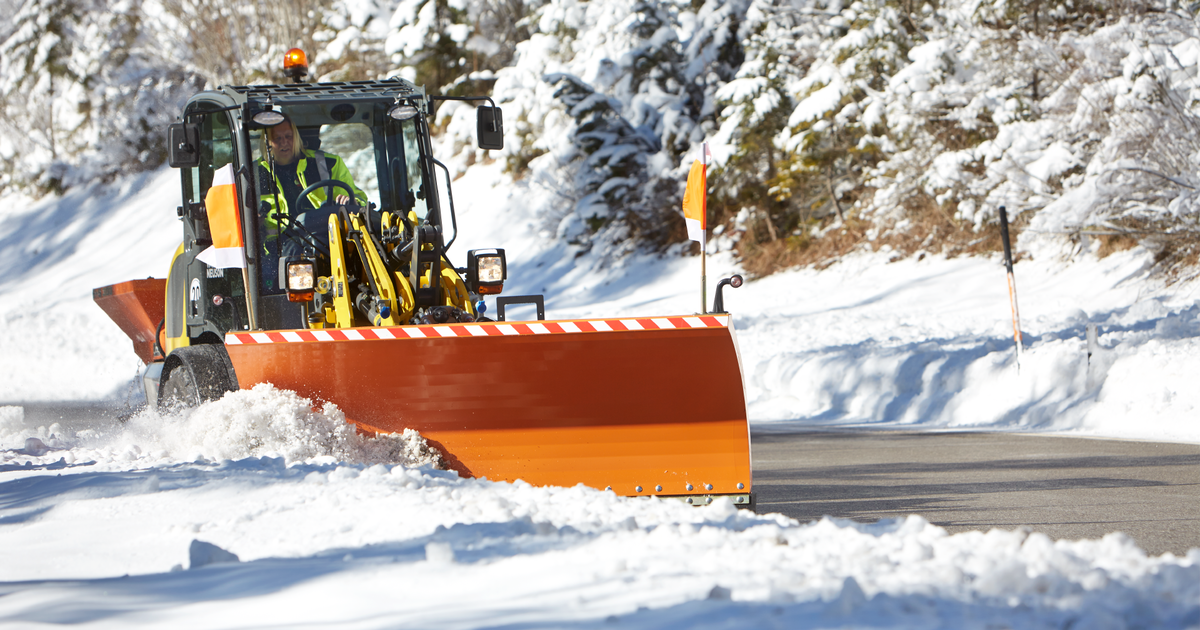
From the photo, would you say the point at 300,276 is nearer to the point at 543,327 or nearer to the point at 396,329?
the point at 396,329

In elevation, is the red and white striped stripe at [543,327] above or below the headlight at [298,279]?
below

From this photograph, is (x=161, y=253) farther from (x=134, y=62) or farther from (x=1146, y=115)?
(x=1146, y=115)

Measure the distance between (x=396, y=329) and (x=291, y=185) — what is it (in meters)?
1.89

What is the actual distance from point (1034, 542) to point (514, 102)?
26.8 meters

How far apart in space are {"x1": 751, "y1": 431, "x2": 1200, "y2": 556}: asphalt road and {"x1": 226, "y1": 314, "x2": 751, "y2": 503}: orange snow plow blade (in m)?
0.67

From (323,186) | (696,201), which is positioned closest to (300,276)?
(323,186)

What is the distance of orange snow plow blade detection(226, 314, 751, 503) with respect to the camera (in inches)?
236

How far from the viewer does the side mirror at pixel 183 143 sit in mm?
7023

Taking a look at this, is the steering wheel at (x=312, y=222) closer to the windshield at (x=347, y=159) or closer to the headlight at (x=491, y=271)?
the windshield at (x=347, y=159)

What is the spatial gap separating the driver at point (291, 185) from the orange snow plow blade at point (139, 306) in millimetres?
2512

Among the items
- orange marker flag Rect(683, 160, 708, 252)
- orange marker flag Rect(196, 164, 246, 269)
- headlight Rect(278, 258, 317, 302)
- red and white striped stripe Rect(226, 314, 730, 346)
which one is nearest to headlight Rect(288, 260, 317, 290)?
headlight Rect(278, 258, 317, 302)

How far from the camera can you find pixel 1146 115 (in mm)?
14875

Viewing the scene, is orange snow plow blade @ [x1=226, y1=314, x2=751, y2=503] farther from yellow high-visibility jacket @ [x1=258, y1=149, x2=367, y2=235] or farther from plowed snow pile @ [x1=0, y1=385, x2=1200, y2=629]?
yellow high-visibility jacket @ [x1=258, y1=149, x2=367, y2=235]

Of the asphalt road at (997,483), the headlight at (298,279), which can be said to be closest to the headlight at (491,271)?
the headlight at (298,279)
